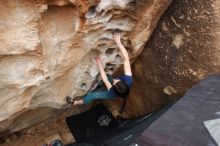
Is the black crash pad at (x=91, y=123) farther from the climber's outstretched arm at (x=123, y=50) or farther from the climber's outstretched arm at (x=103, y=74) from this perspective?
the climber's outstretched arm at (x=123, y=50)

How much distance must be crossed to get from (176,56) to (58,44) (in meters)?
0.77

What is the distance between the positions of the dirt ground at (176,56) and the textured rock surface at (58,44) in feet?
0.31

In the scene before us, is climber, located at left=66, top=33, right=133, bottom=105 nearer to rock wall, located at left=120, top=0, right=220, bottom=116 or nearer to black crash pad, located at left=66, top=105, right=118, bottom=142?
rock wall, located at left=120, top=0, right=220, bottom=116

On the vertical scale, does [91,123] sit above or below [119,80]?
below

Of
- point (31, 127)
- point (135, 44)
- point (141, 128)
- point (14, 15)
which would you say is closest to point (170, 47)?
point (135, 44)

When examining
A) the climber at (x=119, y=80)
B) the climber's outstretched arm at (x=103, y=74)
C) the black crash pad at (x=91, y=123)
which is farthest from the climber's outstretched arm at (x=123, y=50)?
the black crash pad at (x=91, y=123)

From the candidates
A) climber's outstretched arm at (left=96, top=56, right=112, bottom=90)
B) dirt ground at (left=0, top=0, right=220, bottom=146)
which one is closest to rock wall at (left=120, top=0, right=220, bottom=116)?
dirt ground at (left=0, top=0, right=220, bottom=146)

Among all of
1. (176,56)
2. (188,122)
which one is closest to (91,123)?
(176,56)

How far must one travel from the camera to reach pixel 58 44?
2.37 m

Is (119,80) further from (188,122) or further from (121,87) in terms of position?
(188,122)

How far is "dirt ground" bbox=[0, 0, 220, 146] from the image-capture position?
245 cm

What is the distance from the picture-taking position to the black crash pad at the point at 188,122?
1.74 m

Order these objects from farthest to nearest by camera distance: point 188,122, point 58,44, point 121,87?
point 121,87
point 58,44
point 188,122

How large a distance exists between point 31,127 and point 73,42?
1032mm
